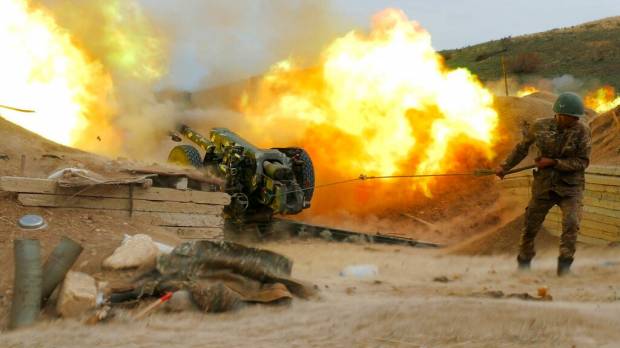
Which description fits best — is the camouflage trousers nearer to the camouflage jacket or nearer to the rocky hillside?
the camouflage jacket

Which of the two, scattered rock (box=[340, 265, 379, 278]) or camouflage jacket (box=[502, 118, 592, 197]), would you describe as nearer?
camouflage jacket (box=[502, 118, 592, 197])

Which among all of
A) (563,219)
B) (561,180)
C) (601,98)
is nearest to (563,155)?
(561,180)

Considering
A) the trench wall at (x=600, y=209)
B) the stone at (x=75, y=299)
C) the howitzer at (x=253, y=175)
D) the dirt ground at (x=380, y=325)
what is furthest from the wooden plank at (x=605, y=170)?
the stone at (x=75, y=299)

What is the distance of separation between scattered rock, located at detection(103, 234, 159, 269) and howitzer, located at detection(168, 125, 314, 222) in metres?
5.54

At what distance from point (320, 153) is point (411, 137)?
8.12ft

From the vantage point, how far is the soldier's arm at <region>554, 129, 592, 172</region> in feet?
23.2

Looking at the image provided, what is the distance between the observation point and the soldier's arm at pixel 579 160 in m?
7.06

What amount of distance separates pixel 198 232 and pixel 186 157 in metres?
3.54

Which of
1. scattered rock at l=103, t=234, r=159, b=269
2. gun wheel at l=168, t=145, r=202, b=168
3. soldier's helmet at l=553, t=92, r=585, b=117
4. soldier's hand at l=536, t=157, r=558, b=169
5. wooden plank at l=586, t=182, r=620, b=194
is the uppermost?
gun wheel at l=168, t=145, r=202, b=168

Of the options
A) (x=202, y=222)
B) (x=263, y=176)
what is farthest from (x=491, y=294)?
(x=263, y=176)

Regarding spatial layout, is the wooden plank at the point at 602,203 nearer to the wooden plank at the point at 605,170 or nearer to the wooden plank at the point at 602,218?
the wooden plank at the point at 602,218

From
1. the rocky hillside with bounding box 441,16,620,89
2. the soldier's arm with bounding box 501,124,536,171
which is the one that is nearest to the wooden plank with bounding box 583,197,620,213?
the soldier's arm with bounding box 501,124,536,171

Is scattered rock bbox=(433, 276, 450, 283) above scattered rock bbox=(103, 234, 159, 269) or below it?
below

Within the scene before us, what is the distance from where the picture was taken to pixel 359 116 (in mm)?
17203
